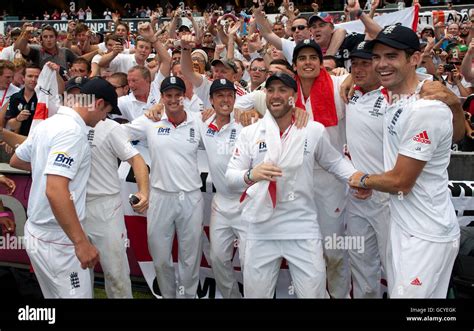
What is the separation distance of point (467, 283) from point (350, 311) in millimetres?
1215

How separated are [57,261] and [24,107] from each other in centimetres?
373

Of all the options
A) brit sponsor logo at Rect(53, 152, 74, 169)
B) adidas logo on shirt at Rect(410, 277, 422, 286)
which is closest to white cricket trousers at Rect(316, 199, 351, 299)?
adidas logo on shirt at Rect(410, 277, 422, 286)

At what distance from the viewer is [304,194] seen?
4691mm

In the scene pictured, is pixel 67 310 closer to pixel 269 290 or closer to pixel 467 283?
pixel 269 290

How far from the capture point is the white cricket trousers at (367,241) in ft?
16.9

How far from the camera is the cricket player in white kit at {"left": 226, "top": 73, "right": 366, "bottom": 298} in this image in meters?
4.55

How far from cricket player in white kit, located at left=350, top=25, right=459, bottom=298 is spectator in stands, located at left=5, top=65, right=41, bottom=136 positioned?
474 cm

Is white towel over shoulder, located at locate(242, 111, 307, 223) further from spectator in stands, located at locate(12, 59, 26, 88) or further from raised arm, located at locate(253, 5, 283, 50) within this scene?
spectator in stands, located at locate(12, 59, 26, 88)

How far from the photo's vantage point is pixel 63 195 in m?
3.91

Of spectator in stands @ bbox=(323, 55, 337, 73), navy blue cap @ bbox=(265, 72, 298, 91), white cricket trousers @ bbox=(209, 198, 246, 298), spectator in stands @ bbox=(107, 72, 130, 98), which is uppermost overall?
spectator in stands @ bbox=(323, 55, 337, 73)

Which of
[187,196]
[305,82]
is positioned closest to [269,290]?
[187,196]

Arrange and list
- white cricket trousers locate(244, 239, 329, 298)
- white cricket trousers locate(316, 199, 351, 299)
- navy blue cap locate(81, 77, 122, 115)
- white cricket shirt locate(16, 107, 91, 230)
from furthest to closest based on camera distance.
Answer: white cricket trousers locate(316, 199, 351, 299)
white cricket trousers locate(244, 239, 329, 298)
navy blue cap locate(81, 77, 122, 115)
white cricket shirt locate(16, 107, 91, 230)

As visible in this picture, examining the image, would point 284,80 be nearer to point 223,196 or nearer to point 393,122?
point 393,122

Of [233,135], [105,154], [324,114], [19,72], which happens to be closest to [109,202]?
[105,154]
